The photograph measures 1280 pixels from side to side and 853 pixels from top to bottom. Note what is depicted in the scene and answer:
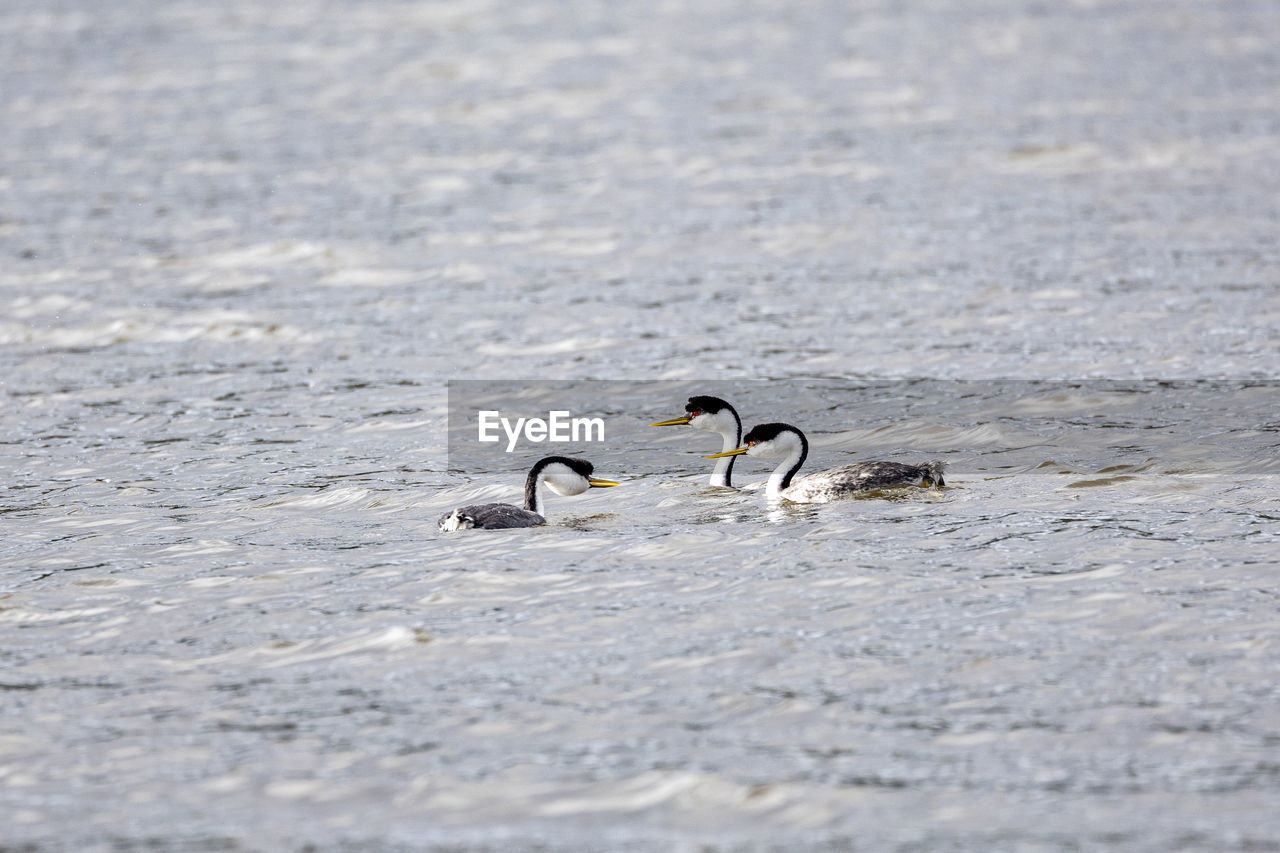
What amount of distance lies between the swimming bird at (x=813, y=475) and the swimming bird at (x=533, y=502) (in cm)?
142

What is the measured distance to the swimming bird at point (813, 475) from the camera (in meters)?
13.6

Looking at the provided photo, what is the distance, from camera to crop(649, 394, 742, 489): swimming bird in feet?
48.2

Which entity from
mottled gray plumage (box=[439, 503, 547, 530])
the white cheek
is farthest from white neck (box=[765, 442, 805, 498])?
mottled gray plumage (box=[439, 503, 547, 530])

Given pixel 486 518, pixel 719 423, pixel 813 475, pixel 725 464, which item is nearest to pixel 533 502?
pixel 486 518

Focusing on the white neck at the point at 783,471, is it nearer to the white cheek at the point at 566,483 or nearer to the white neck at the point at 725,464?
the white neck at the point at 725,464

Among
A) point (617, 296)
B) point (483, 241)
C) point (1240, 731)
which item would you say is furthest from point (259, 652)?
point (483, 241)

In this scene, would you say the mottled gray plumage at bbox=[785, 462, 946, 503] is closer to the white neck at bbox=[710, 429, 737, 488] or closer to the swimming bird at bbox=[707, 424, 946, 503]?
the swimming bird at bbox=[707, 424, 946, 503]

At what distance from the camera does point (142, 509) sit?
13.9 m

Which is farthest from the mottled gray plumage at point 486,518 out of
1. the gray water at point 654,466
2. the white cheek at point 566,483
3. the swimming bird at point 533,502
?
the white cheek at point 566,483

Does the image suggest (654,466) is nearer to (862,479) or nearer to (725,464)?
(725,464)

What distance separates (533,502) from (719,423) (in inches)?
89.0

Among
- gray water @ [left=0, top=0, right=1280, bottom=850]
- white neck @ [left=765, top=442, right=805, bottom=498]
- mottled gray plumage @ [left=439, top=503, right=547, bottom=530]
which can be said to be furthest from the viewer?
white neck @ [left=765, top=442, right=805, bottom=498]

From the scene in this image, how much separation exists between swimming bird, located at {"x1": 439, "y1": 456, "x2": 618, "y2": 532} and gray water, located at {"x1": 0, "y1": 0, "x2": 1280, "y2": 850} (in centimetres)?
23

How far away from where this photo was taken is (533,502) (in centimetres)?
1350
